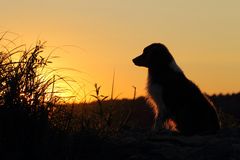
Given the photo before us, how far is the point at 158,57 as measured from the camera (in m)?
10.5

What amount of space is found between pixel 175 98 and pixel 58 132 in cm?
418

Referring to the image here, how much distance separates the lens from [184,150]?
5.93 m

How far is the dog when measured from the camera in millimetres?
9430

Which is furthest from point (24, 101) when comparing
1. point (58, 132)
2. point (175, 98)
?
point (175, 98)

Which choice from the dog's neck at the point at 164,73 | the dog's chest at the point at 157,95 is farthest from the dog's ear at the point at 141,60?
the dog's chest at the point at 157,95

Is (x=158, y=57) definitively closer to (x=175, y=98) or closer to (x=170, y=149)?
(x=175, y=98)

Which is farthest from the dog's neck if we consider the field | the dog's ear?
the field

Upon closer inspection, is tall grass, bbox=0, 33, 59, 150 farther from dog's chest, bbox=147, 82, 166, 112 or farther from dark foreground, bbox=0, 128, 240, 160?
dog's chest, bbox=147, 82, 166, 112

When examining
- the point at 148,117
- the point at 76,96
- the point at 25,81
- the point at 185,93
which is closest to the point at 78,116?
the point at 76,96

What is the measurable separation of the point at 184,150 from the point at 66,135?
4.02ft

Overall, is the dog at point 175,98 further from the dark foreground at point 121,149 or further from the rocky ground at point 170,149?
the dark foreground at point 121,149

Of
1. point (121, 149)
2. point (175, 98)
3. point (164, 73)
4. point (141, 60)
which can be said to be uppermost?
point (141, 60)

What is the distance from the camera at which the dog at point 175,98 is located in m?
9.43

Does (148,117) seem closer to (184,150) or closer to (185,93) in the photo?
(185,93)
